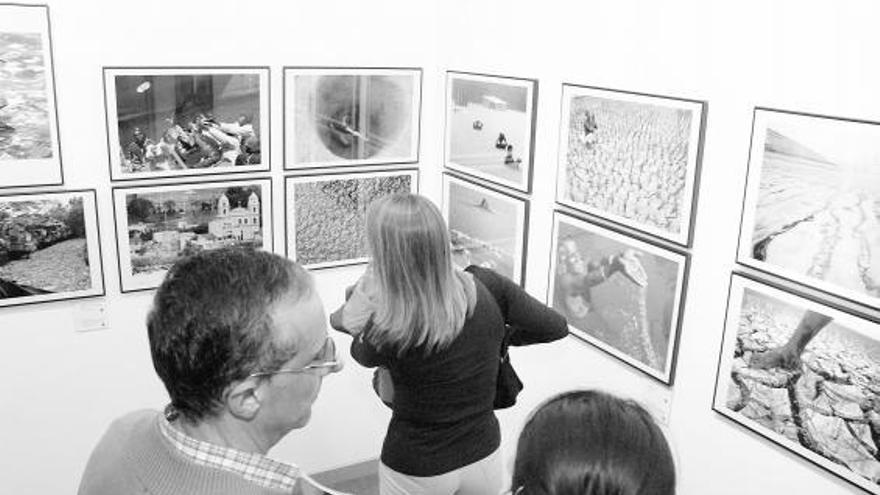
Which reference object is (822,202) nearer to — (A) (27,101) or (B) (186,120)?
(B) (186,120)

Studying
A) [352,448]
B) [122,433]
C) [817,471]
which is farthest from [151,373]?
[817,471]

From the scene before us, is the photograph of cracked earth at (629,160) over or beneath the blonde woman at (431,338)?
over

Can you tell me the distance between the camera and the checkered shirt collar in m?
1.23

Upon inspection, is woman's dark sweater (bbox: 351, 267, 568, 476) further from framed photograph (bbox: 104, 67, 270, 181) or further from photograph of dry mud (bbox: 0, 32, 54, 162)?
photograph of dry mud (bbox: 0, 32, 54, 162)

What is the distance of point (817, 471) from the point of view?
2123mm

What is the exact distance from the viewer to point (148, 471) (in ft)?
4.04

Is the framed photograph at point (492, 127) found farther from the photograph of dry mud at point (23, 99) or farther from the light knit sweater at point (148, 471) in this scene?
the light knit sweater at point (148, 471)

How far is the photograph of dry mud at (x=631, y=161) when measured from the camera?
8.00 feet

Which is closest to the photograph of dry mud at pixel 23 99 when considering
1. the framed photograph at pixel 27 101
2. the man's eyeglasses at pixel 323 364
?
the framed photograph at pixel 27 101

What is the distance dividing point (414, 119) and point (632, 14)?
1428mm

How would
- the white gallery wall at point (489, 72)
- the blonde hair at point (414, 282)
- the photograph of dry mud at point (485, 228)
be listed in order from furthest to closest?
1. the photograph of dry mud at point (485, 228)
2. the blonde hair at point (414, 282)
3. the white gallery wall at point (489, 72)

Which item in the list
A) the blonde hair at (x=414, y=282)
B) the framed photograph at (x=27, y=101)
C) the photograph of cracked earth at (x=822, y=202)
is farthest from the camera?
the framed photograph at (x=27, y=101)

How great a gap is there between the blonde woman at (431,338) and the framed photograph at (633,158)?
50cm

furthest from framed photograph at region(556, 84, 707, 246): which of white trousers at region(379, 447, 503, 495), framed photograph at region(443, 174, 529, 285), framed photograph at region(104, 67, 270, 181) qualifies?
framed photograph at region(104, 67, 270, 181)
